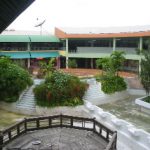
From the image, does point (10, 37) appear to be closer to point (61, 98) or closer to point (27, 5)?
point (61, 98)

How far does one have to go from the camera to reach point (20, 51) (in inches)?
1671

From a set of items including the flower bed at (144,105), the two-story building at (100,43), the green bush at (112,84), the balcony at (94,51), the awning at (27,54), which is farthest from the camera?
the awning at (27,54)

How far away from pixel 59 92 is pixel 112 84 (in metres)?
6.83

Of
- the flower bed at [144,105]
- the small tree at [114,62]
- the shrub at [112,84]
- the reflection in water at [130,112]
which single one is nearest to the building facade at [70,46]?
the small tree at [114,62]

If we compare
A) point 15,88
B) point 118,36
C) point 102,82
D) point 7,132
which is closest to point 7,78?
point 15,88

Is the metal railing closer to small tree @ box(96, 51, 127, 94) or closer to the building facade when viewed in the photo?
small tree @ box(96, 51, 127, 94)

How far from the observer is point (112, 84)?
→ 2800 cm

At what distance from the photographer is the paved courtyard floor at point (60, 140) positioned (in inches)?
546

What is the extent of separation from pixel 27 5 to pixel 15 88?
19309 mm

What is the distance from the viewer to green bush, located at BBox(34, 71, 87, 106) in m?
23.0

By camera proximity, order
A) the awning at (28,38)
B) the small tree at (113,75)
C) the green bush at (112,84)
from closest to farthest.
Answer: the green bush at (112,84)
the small tree at (113,75)
the awning at (28,38)

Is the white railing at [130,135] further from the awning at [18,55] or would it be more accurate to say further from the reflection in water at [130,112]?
the awning at [18,55]

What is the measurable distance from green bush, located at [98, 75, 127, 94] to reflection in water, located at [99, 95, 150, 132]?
3.91 feet

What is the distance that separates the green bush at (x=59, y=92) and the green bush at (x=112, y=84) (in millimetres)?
3626
